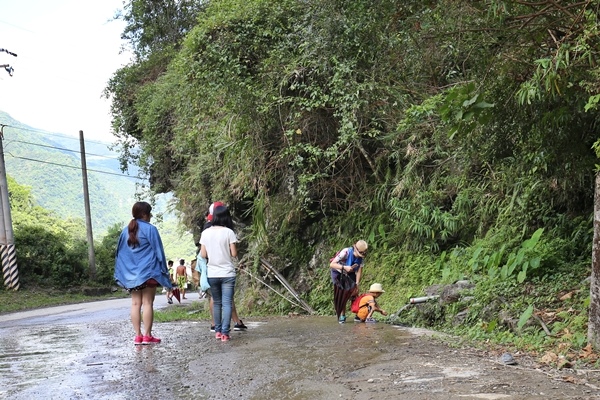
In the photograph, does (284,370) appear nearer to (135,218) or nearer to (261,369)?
(261,369)

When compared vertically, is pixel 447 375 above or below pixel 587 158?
below

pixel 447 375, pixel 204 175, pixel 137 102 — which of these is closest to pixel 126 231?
pixel 447 375

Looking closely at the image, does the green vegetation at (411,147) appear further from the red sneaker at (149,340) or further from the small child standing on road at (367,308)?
the red sneaker at (149,340)

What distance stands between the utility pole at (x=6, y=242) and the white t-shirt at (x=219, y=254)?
82.9 ft

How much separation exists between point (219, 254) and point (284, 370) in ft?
9.96

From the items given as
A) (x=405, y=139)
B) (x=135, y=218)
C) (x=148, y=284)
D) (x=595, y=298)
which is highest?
(x=405, y=139)

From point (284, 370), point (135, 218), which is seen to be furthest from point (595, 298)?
point (135, 218)

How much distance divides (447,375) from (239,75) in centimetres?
1045

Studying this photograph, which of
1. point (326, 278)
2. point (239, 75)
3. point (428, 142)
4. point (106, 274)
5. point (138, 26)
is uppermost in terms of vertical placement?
point (138, 26)

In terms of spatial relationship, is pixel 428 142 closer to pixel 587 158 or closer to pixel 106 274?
pixel 587 158

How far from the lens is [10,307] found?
88.3 ft

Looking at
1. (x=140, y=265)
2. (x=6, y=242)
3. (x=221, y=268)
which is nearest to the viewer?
(x=140, y=265)

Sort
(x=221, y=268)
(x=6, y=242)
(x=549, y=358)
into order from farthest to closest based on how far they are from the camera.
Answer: (x=6, y=242) < (x=221, y=268) < (x=549, y=358)

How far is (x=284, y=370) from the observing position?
6.33m
